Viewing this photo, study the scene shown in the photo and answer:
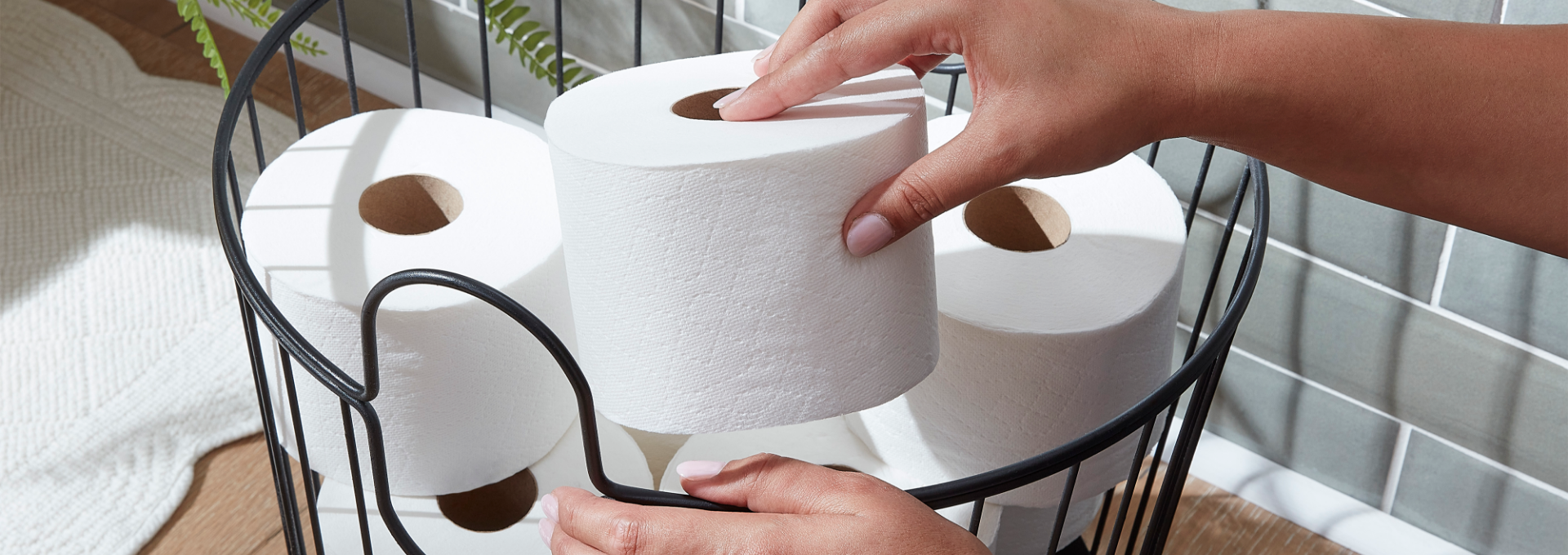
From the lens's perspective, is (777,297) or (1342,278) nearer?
(777,297)

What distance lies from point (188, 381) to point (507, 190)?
1.46ft

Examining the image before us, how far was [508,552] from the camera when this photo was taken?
483 millimetres

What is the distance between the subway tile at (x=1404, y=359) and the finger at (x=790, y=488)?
0.37 metres

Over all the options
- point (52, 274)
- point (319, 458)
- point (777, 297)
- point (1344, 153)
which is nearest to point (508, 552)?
point (319, 458)

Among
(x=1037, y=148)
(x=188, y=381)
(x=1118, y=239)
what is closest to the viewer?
(x=1037, y=148)

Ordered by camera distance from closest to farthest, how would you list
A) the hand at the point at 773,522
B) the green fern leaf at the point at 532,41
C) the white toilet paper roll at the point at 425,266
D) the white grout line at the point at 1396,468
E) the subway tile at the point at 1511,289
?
the hand at the point at 773,522, the white toilet paper roll at the point at 425,266, the subway tile at the point at 1511,289, the white grout line at the point at 1396,468, the green fern leaf at the point at 532,41

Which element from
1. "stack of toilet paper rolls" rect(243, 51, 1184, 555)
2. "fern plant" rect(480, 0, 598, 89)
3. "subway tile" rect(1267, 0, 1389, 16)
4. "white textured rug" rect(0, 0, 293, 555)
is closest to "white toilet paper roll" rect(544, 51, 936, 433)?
"stack of toilet paper rolls" rect(243, 51, 1184, 555)

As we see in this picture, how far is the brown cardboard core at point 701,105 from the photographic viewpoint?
1.28 feet

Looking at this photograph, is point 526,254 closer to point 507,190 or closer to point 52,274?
point 507,190

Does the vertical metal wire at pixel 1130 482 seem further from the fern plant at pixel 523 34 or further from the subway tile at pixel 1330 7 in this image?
the fern plant at pixel 523 34

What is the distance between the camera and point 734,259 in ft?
1.13

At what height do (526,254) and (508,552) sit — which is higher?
(526,254)

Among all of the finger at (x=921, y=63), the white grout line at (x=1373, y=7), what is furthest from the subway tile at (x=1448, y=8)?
the finger at (x=921, y=63)

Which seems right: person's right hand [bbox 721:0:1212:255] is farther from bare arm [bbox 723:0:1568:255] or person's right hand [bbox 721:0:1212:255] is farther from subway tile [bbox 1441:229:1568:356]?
subway tile [bbox 1441:229:1568:356]
